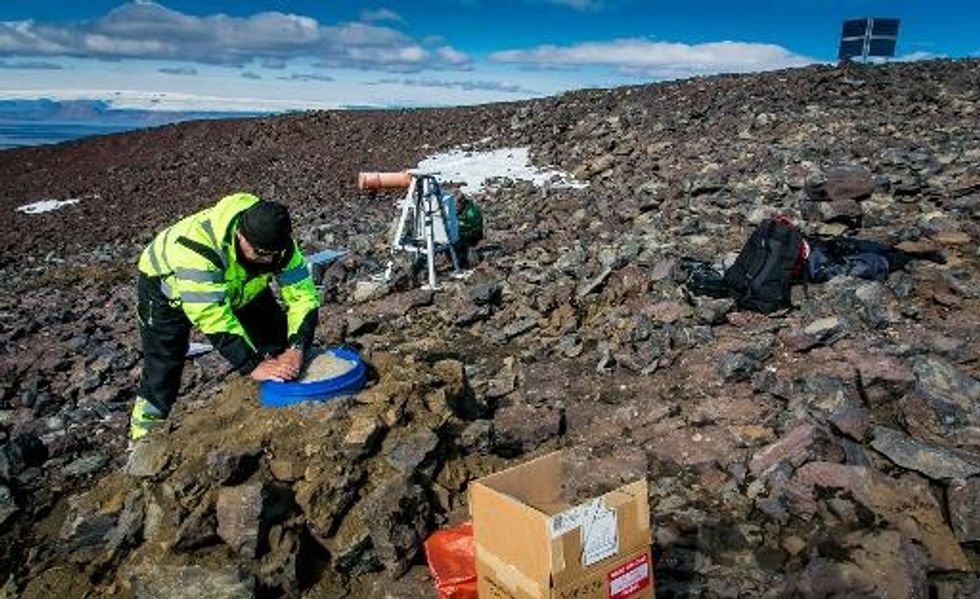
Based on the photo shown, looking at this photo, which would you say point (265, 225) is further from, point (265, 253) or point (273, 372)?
point (273, 372)

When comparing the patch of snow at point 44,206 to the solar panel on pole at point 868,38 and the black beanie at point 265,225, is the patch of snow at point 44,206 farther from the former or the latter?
the solar panel on pole at point 868,38

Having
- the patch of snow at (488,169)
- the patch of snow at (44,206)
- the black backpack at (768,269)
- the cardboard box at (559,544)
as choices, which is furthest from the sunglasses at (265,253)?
the patch of snow at (44,206)

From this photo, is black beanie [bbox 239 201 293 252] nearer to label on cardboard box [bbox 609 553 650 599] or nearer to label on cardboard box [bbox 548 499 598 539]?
label on cardboard box [bbox 548 499 598 539]

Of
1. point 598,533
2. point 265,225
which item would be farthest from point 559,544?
point 265,225

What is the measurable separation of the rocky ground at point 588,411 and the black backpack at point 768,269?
0.25m

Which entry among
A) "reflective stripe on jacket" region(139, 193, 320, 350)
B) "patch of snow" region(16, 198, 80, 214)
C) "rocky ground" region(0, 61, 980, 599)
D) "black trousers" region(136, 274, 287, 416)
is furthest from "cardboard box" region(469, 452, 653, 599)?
"patch of snow" region(16, 198, 80, 214)

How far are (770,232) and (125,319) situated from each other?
807 centimetres

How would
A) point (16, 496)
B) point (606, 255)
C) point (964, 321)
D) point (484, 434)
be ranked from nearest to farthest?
point (484, 434) < point (16, 496) < point (964, 321) < point (606, 255)

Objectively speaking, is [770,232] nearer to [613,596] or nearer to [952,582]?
[952,582]

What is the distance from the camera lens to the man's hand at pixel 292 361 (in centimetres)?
436

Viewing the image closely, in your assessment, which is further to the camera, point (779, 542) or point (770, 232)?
point (770, 232)

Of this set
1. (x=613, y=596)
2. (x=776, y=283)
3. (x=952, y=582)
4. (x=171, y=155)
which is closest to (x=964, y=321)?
(x=776, y=283)

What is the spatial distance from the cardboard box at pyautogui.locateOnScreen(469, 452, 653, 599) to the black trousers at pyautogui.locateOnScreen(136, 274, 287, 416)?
2.51 m

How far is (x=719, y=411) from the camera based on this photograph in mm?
5457
